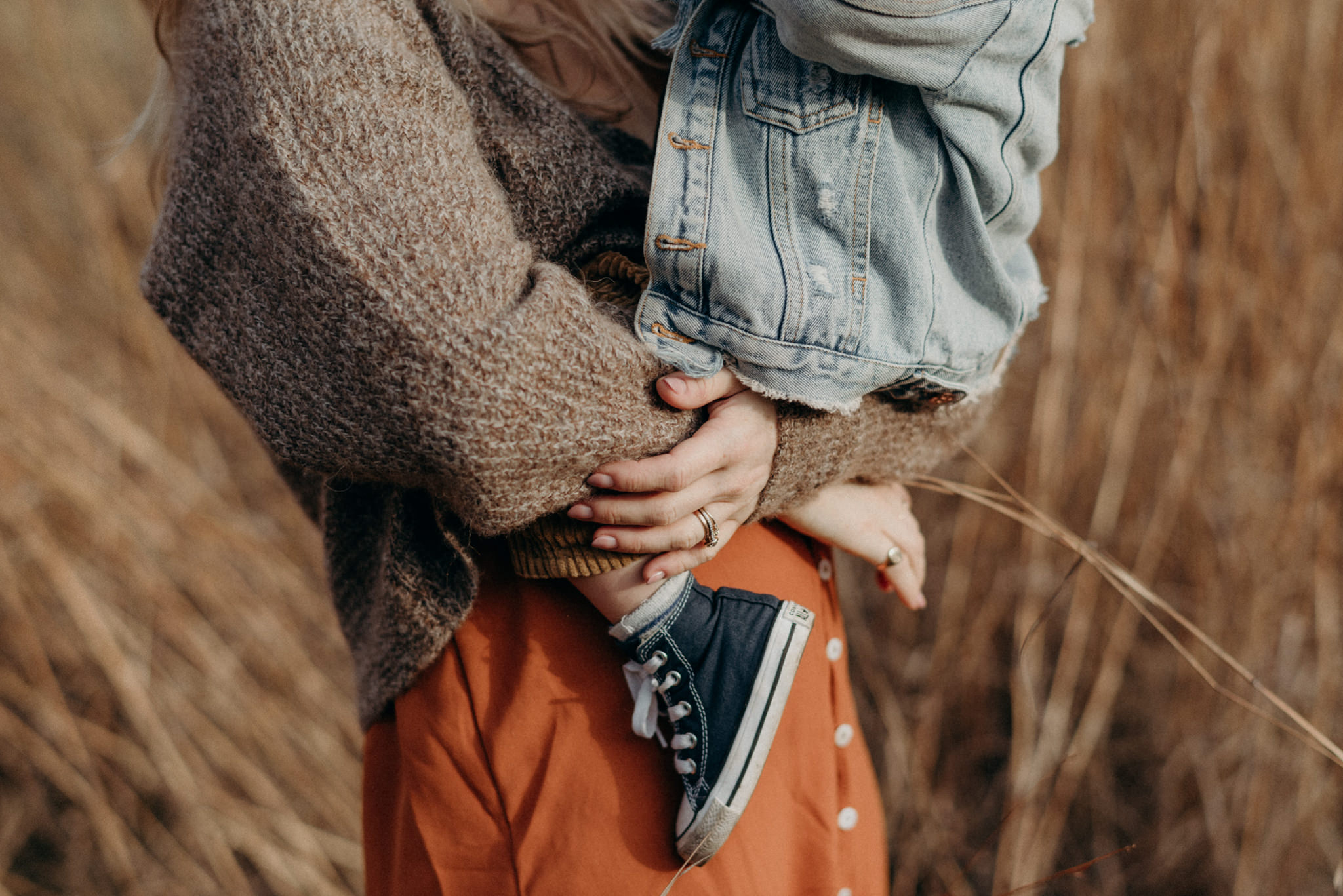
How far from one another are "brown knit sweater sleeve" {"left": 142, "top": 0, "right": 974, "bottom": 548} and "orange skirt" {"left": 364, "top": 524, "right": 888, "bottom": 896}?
0.14m

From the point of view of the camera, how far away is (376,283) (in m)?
0.54

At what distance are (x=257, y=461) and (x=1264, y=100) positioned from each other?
2.83 m

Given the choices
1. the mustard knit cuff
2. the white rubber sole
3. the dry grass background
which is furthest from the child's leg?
the dry grass background

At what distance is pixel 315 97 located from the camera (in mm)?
554

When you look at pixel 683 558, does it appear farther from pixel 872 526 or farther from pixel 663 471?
pixel 872 526

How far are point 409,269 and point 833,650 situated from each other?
552 millimetres

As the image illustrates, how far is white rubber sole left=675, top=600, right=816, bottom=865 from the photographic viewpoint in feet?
2.09

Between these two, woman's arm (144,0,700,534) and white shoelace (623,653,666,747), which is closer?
woman's arm (144,0,700,534)

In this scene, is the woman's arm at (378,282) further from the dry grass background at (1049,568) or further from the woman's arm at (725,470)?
the dry grass background at (1049,568)

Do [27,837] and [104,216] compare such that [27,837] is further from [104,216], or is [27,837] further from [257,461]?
[104,216]

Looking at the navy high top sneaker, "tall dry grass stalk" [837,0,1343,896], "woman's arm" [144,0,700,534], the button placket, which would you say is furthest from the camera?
"tall dry grass stalk" [837,0,1343,896]

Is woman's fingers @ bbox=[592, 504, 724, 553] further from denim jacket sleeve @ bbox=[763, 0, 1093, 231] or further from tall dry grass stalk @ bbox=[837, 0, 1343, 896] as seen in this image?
tall dry grass stalk @ bbox=[837, 0, 1343, 896]

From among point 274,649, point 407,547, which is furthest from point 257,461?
point 407,547

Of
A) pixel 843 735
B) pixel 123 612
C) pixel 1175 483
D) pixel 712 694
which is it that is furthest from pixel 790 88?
pixel 123 612
